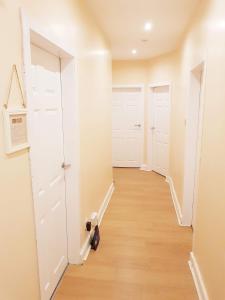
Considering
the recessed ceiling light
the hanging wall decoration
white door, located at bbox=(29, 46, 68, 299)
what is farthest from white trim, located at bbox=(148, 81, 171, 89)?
the hanging wall decoration

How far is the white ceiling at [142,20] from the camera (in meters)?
2.56

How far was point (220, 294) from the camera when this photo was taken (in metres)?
1.51

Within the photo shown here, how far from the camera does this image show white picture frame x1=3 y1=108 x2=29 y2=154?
1138 mm

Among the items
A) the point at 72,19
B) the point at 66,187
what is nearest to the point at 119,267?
the point at 66,187

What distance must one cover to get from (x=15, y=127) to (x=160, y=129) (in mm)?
4643

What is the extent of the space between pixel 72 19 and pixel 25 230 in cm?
173

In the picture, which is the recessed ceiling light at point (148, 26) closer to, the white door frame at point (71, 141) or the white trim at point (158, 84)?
the white door frame at point (71, 141)

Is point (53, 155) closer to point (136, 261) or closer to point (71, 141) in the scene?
point (71, 141)

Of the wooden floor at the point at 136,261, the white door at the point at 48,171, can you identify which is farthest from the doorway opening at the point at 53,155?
the wooden floor at the point at 136,261

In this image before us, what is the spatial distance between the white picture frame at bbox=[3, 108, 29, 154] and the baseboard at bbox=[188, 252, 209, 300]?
1.74 metres

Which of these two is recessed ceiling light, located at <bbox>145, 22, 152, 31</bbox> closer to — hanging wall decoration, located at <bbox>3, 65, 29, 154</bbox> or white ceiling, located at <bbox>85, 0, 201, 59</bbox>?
white ceiling, located at <bbox>85, 0, 201, 59</bbox>

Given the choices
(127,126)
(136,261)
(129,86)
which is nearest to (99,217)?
(136,261)

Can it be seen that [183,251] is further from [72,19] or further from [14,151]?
[72,19]

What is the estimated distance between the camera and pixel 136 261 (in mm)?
2479
